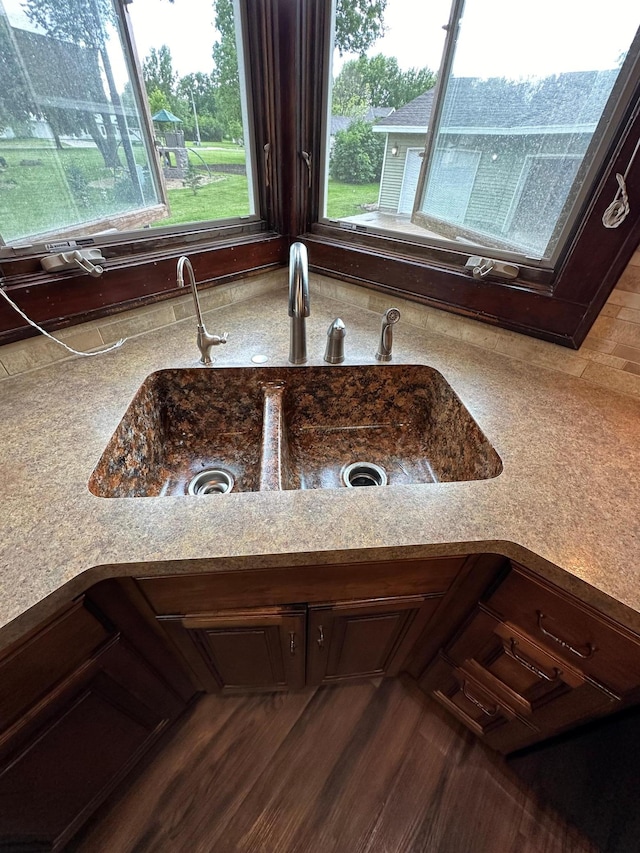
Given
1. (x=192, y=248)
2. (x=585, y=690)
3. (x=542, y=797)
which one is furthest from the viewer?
(x=192, y=248)

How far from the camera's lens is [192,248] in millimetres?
1087

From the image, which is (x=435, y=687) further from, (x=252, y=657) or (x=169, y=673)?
(x=169, y=673)

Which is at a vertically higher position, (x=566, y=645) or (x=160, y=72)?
(x=160, y=72)

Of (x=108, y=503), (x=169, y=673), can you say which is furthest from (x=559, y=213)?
(x=169, y=673)

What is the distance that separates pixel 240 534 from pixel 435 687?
37.7 inches

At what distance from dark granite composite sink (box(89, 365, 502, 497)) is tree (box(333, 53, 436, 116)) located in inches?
30.5

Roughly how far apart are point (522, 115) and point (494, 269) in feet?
1.11

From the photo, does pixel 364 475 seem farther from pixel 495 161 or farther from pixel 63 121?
pixel 63 121

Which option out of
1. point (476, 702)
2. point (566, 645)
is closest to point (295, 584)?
point (566, 645)

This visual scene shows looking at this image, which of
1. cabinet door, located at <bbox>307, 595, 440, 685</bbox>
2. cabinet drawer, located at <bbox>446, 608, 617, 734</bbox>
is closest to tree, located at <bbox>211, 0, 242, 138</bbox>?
cabinet door, located at <bbox>307, 595, 440, 685</bbox>

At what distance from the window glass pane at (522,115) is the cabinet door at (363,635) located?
3.20 feet

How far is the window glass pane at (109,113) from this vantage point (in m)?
0.72

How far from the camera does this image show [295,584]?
0.63m

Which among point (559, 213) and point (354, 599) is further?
point (559, 213)
